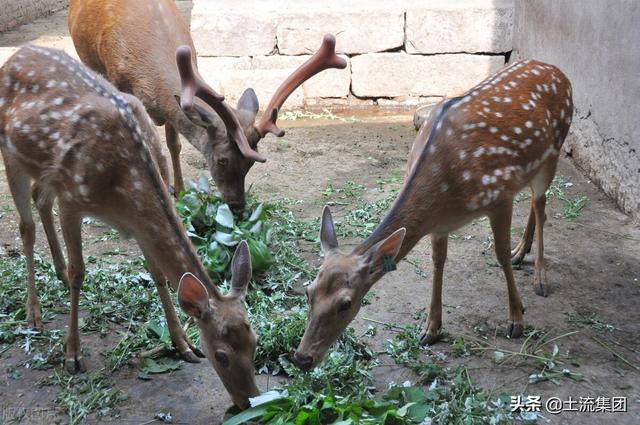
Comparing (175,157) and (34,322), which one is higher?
(175,157)

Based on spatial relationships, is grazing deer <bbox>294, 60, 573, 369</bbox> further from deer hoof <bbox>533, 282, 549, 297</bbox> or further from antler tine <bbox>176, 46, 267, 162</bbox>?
antler tine <bbox>176, 46, 267, 162</bbox>

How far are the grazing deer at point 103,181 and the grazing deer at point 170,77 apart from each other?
102 centimetres

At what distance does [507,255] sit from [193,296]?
6.57 ft

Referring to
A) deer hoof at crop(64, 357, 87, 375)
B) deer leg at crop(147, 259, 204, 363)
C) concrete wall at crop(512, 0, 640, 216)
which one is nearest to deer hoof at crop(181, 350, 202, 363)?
deer leg at crop(147, 259, 204, 363)

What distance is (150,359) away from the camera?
4398 millimetres

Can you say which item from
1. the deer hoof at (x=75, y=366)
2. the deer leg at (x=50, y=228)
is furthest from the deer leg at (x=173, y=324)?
the deer leg at (x=50, y=228)

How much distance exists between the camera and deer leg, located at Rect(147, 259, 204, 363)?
435 centimetres

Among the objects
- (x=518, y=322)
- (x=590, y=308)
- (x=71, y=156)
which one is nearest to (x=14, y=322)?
(x=71, y=156)

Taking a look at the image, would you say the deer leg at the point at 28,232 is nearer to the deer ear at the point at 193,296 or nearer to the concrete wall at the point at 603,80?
the deer ear at the point at 193,296

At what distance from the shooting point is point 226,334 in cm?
363

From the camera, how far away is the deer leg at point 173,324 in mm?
4348

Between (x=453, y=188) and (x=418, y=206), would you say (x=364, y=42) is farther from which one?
(x=418, y=206)

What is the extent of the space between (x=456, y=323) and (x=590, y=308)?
35.4 inches

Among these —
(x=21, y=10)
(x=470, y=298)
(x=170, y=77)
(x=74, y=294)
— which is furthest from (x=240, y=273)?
(x=21, y=10)
